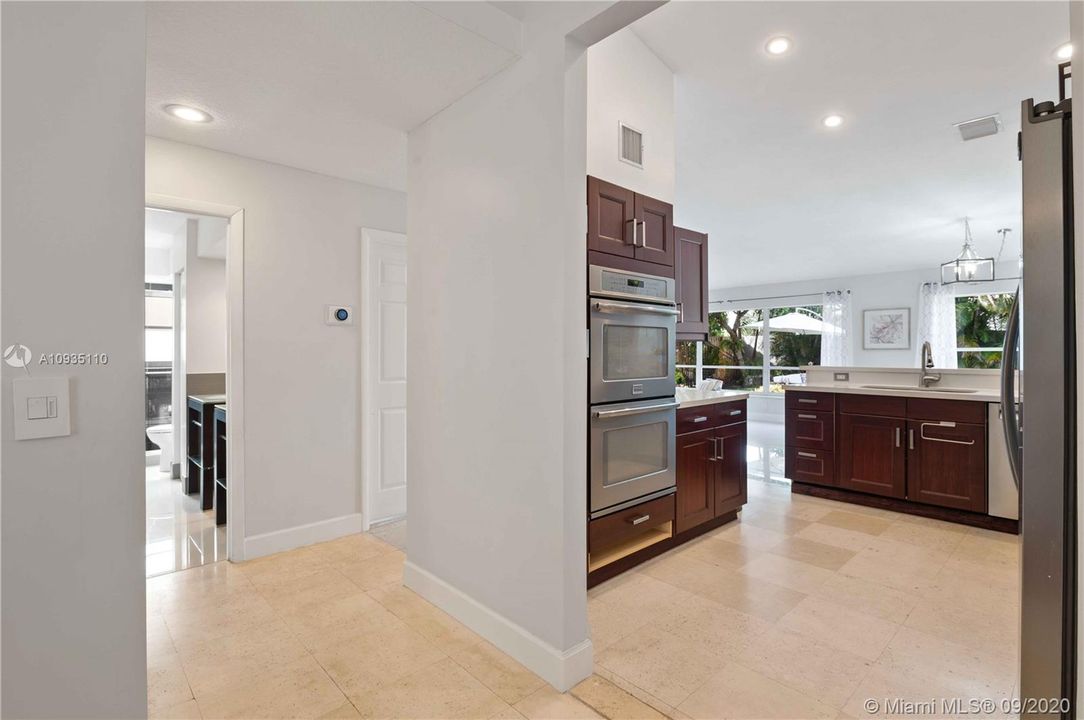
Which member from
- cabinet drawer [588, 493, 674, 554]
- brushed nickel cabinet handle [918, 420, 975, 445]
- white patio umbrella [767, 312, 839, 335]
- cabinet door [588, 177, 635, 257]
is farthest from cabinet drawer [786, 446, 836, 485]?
white patio umbrella [767, 312, 839, 335]

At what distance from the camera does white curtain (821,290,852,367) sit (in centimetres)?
898

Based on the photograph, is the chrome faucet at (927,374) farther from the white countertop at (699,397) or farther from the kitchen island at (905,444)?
the white countertop at (699,397)

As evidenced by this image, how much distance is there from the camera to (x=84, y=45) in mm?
1204

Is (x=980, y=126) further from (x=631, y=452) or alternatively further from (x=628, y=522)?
(x=628, y=522)

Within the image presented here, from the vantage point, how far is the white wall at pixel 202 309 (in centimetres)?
463

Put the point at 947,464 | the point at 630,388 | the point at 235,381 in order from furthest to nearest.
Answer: the point at 947,464
the point at 235,381
the point at 630,388

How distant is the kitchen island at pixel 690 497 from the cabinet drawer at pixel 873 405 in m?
1.11

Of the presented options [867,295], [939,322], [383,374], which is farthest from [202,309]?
[939,322]

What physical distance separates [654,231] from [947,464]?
288 cm

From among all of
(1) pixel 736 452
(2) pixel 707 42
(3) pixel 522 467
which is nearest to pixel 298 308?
(3) pixel 522 467

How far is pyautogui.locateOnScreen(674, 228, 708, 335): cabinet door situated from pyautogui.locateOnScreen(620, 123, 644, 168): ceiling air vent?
23.3 inches

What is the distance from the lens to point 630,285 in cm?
266

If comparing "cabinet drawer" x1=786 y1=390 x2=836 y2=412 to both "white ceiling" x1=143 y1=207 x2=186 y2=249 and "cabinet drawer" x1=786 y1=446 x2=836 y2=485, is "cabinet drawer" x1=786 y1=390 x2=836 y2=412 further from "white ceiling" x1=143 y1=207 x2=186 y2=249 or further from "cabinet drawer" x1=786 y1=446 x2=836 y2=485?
"white ceiling" x1=143 y1=207 x2=186 y2=249

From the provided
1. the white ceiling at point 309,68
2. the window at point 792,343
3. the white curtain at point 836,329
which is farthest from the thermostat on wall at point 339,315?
the white curtain at point 836,329
